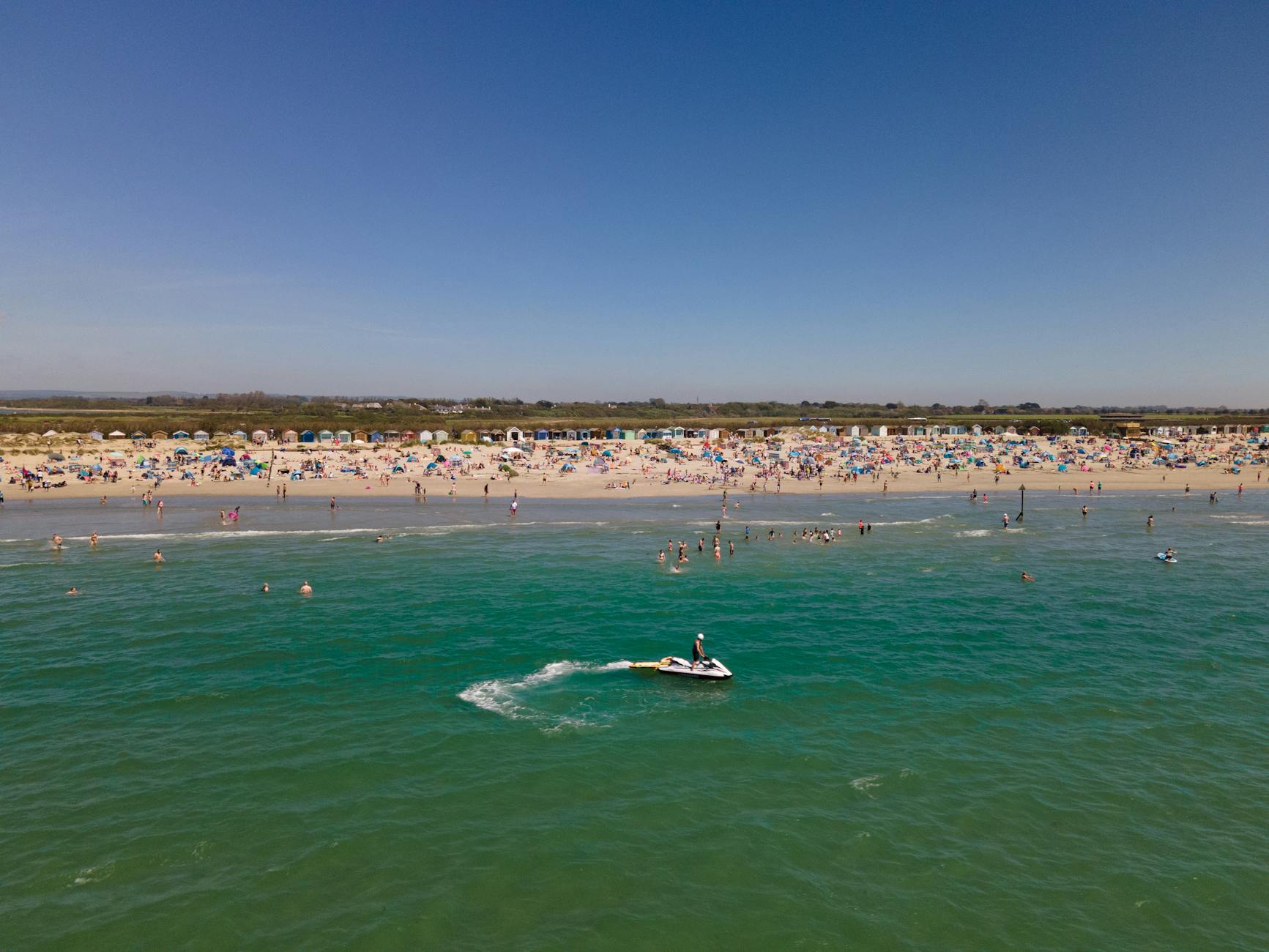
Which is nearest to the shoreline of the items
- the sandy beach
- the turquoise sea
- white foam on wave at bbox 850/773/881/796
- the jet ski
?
the sandy beach

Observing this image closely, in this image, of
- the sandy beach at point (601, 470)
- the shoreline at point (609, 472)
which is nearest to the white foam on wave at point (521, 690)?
the shoreline at point (609, 472)

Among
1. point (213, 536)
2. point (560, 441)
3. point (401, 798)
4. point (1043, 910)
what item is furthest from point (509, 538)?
point (560, 441)

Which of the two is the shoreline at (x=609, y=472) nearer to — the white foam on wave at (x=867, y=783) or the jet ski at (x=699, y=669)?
the jet ski at (x=699, y=669)

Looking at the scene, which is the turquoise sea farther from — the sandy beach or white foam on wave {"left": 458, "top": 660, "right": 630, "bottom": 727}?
the sandy beach

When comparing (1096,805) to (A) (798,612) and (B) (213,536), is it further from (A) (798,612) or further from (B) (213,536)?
(B) (213,536)

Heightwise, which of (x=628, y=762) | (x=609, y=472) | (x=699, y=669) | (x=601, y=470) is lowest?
(x=628, y=762)

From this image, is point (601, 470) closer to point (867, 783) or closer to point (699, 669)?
point (699, 669)

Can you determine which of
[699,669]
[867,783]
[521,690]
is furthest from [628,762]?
[867,783]
